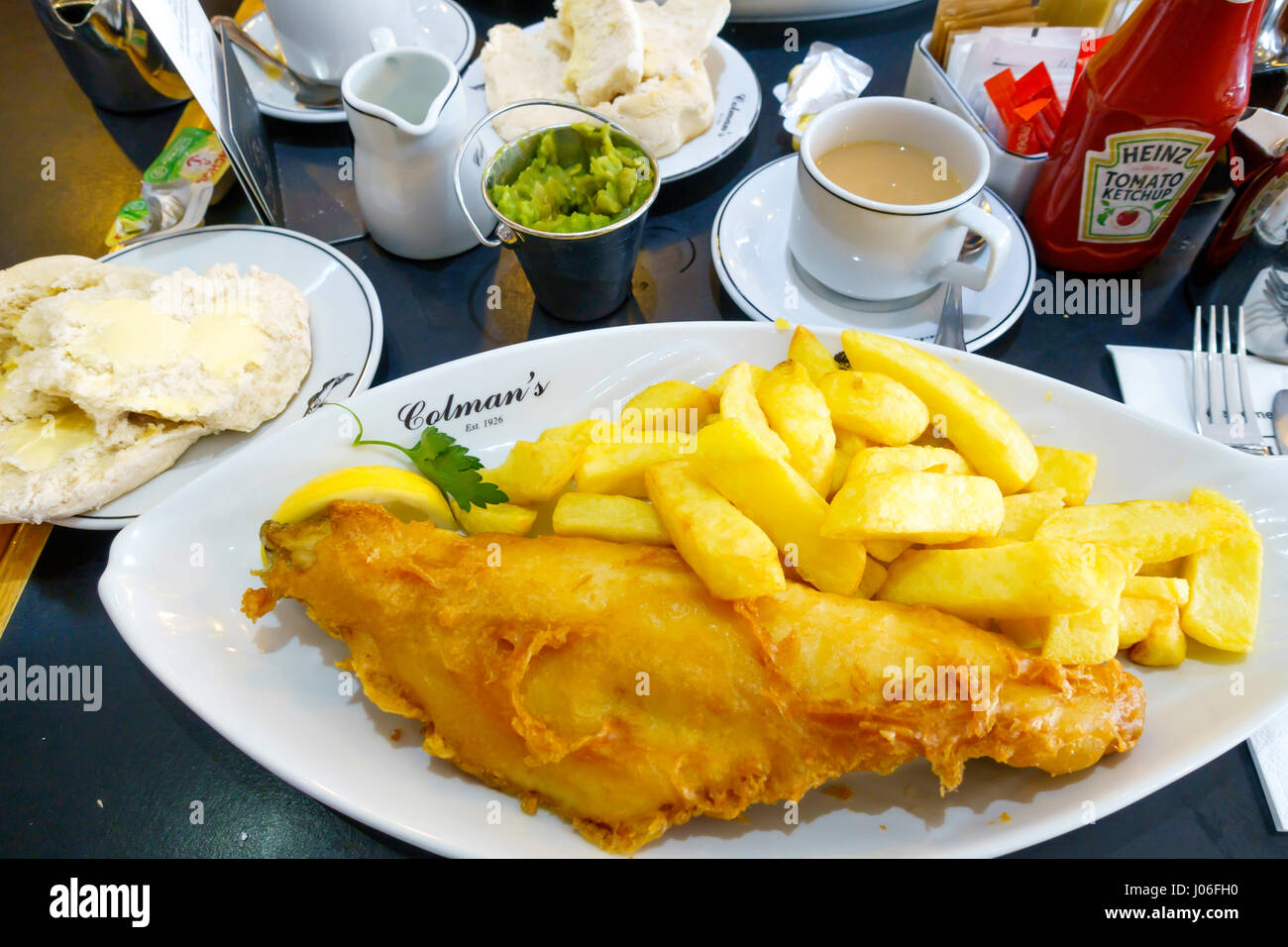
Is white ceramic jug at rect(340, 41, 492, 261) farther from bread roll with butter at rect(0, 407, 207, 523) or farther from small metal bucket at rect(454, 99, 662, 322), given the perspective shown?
bread roll with butter at rect(0, 407, 207, 523)

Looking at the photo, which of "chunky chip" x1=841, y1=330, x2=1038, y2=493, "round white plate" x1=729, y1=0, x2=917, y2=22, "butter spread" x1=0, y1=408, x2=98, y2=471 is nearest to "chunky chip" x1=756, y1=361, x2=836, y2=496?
"chunky chip" x1=841, y1=330, x2=1038, y2=493

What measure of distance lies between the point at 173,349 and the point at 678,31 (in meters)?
1.89

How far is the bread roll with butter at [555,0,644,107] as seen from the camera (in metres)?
2.38

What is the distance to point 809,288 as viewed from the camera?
2.13 m

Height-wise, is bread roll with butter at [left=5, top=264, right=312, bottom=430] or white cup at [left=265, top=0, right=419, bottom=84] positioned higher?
white cup at [left=265, top=0, right=419, bottom=84]

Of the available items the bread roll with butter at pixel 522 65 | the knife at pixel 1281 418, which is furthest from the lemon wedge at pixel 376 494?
the knife at pixel 1281 418

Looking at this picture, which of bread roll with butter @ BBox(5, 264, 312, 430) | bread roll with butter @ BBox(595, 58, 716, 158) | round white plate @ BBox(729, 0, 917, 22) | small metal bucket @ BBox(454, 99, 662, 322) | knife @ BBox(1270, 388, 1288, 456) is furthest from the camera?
round white plate @ BBox(729, 0, 917, 22)

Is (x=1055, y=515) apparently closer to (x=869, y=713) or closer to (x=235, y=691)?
(x=869, y=713)

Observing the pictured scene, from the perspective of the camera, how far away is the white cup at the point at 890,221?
1856 millimetres

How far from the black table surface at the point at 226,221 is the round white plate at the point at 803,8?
0.04 meters

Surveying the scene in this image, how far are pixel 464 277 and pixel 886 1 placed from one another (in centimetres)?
212

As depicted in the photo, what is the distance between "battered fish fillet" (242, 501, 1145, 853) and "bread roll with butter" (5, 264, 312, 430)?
59 cm

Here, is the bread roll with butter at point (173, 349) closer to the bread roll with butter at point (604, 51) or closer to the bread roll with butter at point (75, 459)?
the bread roll with butter at point (75, 459)

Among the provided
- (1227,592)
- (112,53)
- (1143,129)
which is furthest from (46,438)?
(1143,129)
